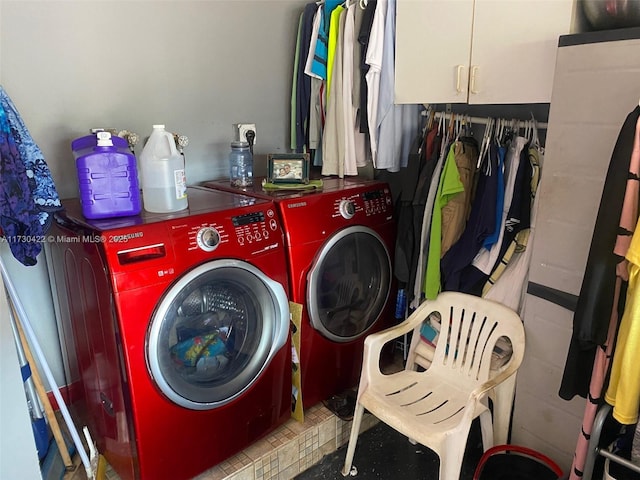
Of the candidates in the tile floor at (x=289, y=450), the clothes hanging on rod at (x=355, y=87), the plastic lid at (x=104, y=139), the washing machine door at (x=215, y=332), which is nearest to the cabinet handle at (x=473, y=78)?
the clothes hanging on rod at (x=355, y=87)

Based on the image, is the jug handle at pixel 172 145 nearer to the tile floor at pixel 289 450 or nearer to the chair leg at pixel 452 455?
Answer: the tile floor at pixel 289 450

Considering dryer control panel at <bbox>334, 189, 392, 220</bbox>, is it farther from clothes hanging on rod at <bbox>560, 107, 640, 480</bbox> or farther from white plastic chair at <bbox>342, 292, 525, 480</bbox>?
clothes hanging on rod at <bbox>560, 107, 640, 480</bbox>

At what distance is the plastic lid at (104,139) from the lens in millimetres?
1597

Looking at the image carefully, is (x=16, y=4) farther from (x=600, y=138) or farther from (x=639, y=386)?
(x=639, y=386)

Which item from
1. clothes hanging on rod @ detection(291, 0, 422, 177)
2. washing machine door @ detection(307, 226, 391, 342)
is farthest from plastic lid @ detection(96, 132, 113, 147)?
clothes hanging on rod @ detection(291, 0, 422, 177)

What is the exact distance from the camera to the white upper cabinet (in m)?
1.62

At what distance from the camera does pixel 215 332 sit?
177 centimetres

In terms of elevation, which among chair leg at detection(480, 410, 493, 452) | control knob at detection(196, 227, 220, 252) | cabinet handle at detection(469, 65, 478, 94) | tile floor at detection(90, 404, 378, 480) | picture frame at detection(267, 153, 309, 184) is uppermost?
cabinet handle at detection(469, 65, 478, 94)

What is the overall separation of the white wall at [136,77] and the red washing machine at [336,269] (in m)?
0.37

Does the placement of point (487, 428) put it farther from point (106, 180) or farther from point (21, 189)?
point (21, 189)

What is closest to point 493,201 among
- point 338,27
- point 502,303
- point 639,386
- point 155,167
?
point 502,303

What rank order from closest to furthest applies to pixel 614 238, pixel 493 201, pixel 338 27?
pixel 614 238, pixel 493 201, pixel 338 27

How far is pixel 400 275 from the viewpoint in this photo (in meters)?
2.21

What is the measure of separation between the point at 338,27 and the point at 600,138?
4.05 feet
